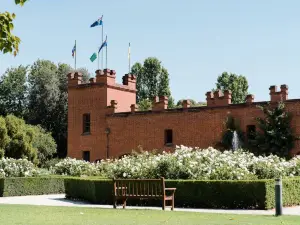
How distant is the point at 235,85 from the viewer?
2613 inches

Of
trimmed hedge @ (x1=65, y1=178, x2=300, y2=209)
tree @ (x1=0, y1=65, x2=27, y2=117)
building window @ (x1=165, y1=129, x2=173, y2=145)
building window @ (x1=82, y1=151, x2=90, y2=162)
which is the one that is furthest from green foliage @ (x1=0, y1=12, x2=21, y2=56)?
tree @ (x1=0, y1=65, x2=27, y2=117)

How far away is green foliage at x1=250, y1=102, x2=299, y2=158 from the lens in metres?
28.5

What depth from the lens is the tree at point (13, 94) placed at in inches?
2106

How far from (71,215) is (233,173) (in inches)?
233

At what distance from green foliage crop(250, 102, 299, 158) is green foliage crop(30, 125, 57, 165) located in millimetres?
20678

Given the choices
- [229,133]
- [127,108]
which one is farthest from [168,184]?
[127,108]

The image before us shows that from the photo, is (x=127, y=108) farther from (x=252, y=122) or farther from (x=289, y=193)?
(x=289, y=193)

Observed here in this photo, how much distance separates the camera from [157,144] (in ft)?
111

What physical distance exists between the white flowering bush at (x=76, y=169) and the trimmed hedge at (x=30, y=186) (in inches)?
105

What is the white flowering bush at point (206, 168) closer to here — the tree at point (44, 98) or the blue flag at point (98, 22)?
the blue flag at point (98, 22)

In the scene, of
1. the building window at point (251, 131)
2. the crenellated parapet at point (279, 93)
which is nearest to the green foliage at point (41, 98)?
the building window at point (251, 131)

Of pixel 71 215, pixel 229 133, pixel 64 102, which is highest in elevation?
pixel 64 102

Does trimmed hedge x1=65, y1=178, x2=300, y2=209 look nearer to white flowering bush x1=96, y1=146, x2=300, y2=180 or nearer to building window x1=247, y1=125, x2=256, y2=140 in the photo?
white flowering bush x1=96, y1=146, x2=300, y2=180

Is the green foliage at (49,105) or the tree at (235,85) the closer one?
the green foliage at (49,105)
